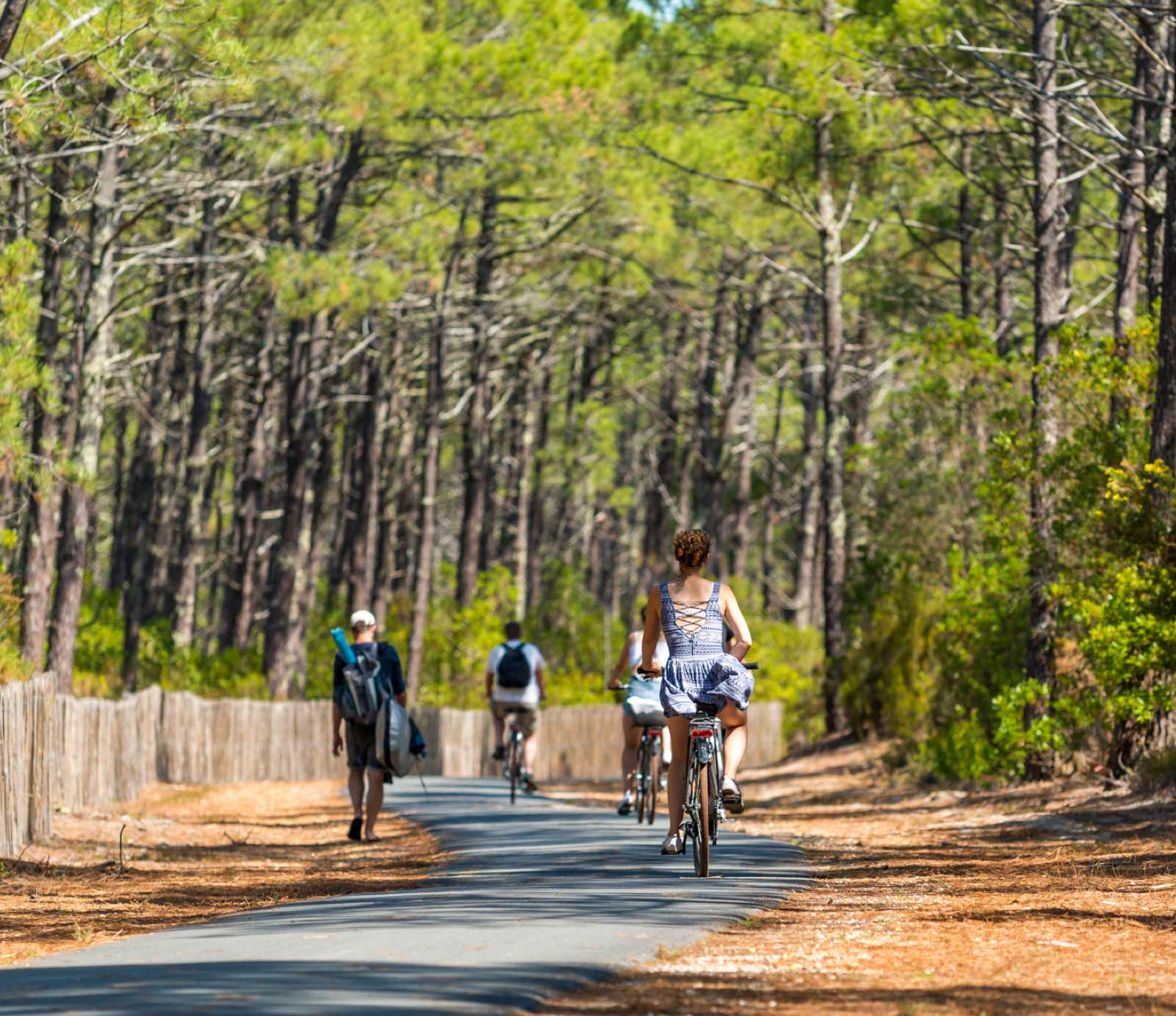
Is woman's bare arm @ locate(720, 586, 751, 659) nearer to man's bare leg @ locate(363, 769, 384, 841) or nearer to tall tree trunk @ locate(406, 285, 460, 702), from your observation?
man's bare leg @ locate(363, 769, 384, 841)

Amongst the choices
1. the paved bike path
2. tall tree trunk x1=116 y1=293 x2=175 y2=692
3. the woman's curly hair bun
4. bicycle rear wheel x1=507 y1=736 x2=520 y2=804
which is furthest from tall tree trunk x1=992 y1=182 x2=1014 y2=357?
the woman's curly hair bun

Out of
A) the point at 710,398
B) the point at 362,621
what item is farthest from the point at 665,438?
the point at 362,621

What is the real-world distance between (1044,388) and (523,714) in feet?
22.0

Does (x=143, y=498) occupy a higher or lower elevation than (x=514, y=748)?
higher

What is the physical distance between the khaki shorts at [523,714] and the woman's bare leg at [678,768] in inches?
393

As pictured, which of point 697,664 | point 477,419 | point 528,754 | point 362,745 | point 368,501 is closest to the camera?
point 697,664

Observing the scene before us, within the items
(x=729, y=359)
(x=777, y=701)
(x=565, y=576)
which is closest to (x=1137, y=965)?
(x=777, y=701)

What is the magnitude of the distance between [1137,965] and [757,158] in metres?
24.5

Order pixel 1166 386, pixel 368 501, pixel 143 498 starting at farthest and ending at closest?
pixel 143 498 → pixel 368 501 → pixel 1166 386

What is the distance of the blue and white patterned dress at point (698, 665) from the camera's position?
406 inches

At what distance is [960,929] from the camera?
843cm

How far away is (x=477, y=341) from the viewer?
1713 inches

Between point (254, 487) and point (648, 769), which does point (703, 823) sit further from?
point (254, 487)

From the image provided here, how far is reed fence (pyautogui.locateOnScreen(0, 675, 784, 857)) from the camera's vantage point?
13.4 metres
